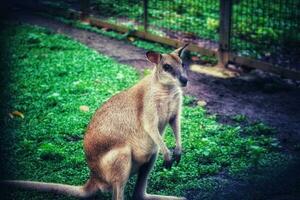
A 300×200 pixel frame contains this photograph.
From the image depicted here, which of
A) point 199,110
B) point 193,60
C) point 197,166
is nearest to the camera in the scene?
point 197,166

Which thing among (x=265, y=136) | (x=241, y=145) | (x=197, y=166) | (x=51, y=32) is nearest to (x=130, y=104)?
(x=197, y=166)

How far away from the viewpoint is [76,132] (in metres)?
5.98

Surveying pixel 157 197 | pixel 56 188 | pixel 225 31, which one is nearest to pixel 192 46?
pixel 225 31

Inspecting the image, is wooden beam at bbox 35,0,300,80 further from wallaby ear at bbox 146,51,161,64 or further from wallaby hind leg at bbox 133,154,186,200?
wallaby hind leg at bbox 133,154,186,200

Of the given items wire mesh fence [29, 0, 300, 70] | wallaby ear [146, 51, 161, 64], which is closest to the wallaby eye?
wallaby ear [146, 51, 161, 64]

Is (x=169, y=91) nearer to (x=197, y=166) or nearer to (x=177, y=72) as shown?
(x=177, y=72)

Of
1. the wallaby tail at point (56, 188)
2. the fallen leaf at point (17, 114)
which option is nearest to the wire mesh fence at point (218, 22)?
the fallen leaf at point (17, 114)

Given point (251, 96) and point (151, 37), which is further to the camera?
point (151, 37)

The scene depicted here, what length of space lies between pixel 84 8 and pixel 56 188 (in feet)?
20.4

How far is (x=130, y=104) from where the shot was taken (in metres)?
4.56

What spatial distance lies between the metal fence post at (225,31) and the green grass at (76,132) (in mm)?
1317

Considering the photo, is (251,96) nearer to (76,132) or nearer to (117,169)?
(76,132)

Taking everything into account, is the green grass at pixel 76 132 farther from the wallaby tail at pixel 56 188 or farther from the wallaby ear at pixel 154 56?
the wallaby ear at pixel 154 56

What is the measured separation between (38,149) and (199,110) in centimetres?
202
